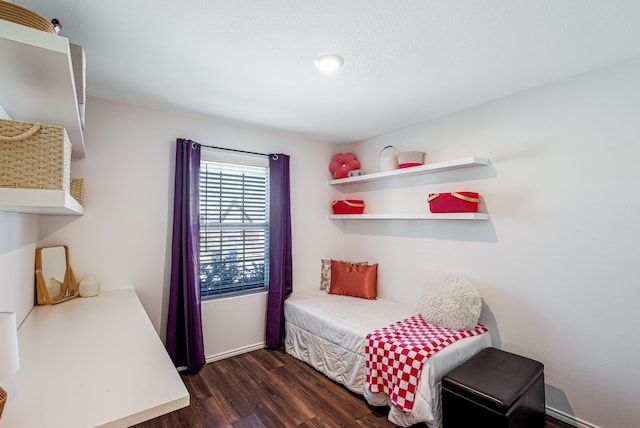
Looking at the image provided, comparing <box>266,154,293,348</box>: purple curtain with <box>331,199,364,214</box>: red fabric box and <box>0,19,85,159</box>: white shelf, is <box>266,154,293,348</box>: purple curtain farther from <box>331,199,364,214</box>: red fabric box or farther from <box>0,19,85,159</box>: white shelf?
<box>0,19,85,159</box>: white shelf

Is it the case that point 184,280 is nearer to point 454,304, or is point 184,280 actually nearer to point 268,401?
point 268,401

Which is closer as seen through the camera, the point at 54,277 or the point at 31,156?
the point at 31,156

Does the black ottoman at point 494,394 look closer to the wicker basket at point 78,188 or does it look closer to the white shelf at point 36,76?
the white shelf at point 36,76

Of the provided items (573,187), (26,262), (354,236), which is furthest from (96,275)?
(573,187)

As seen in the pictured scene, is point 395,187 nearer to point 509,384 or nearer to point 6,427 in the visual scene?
point 509,384

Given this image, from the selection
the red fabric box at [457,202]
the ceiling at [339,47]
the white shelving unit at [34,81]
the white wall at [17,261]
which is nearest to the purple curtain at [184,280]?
the ceiling at [339,47]

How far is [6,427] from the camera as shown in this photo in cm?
82

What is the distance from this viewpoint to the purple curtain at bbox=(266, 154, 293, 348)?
3.31 metres

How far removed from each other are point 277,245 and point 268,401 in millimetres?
1440

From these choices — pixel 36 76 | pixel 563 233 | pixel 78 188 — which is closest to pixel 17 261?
pixel 78 188

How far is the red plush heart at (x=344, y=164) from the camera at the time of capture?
146 inches

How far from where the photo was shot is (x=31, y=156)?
944 millimetres

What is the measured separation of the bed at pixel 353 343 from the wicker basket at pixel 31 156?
212 cm

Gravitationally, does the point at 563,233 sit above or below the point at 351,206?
below
